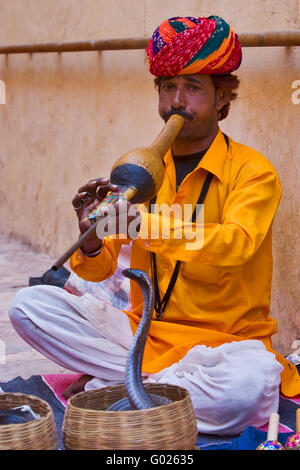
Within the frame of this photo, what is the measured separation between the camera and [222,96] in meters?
3.07

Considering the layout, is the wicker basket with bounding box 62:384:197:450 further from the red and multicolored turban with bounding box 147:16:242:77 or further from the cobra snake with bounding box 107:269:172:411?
the red and multicolored turban with bounding box 147:16:242:77

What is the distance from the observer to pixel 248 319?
3.02 meters

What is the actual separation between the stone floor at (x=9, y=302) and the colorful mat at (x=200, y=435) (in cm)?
21

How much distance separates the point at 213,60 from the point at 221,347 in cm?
108

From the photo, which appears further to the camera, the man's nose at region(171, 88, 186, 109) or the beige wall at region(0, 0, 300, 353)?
the beige wall at region(0, 0, 300, 353)

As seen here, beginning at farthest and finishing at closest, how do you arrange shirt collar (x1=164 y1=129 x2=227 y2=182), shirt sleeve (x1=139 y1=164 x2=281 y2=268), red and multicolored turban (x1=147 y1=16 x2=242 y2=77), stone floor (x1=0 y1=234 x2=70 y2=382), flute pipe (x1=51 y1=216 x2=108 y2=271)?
stone floor (x1=0 y1=234 x2=70 y2=382)
shirt collar (x1=164 y1=129 x2=227 y2=182)
red and multicolored turban (x1=147 y1=16 x2=242 y2=77)
shirt sleeve (x1=139 y1=164 x2=281 y2=268)
flute pipe (x1=51 y1=216 x2=108 y2=271)

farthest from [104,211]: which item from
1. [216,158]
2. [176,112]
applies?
[216,158]

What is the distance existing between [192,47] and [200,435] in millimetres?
1426

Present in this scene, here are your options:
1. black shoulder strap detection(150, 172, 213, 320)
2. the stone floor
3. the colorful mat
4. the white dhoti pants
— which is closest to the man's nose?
black shoulder strap detection(150, 172, 213, 320)

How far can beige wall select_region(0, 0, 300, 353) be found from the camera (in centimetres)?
370

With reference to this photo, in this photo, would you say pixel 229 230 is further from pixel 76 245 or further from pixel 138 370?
pixel 76 245

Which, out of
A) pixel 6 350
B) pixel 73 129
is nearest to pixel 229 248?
pixel 6 350

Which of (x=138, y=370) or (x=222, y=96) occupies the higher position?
(x=222, y=96)

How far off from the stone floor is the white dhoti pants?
1.83 ft
